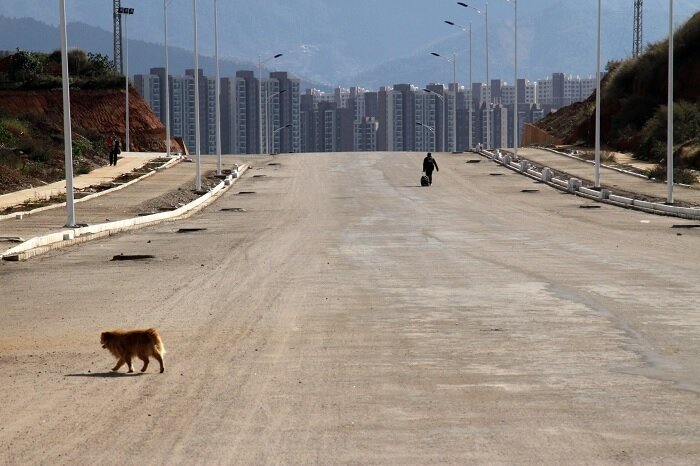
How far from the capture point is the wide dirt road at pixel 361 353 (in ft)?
27.2

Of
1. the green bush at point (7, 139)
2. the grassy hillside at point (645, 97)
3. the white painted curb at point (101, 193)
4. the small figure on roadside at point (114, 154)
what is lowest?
the white painted curb at point (101, 193)

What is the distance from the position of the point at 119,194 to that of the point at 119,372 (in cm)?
3885

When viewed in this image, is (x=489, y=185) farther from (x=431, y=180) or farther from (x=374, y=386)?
(x=374, y=386)

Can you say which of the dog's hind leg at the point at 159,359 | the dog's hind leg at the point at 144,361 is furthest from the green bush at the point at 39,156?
the dog's hind leg at the point at 159,359

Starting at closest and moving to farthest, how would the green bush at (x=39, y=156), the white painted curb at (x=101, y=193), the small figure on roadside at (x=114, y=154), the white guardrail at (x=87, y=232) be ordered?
the white guardrail at (x=87, y=232), the white painted curb at (x=101, y=193), the green bush at (x=39, y=156), the small figure on roadside at (x=114, y=154)

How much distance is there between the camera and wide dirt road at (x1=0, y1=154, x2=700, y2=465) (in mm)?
8281

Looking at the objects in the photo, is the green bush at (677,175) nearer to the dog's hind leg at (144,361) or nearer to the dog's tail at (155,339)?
the dog's hind leg at (144,361)

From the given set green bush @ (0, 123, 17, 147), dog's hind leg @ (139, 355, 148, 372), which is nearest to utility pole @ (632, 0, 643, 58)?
green bush @ (0, 123, 17, 147)

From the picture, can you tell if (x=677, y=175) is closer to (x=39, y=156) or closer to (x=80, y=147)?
(x=39, y=156)

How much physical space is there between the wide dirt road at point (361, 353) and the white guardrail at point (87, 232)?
567 mm

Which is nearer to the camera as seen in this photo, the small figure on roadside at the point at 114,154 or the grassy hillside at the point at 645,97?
the small figure on roadside at the point at 114,154

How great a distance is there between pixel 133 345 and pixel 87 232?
63.1 feet

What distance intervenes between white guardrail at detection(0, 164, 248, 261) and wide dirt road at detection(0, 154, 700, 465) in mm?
567

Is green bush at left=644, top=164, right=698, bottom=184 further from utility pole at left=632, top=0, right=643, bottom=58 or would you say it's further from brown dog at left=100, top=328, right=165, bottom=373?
brown dog at left=100, top=328, right=165, bottom=373
